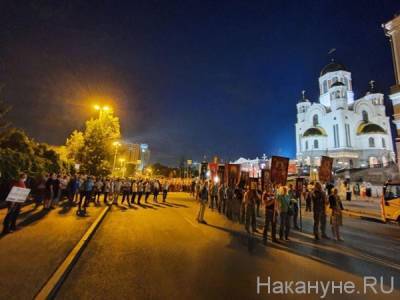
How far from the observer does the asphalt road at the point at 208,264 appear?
430cm

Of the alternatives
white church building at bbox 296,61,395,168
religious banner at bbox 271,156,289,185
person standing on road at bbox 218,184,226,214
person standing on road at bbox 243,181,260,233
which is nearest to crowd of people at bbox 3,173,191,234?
person standing on road at bbox 218,184,226,214

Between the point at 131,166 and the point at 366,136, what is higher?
the point at 366,136

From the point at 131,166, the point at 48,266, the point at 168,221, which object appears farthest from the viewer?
the point at 131,166

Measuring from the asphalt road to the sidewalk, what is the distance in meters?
0.50

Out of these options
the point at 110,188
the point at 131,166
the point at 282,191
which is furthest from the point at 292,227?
the point at 131,166

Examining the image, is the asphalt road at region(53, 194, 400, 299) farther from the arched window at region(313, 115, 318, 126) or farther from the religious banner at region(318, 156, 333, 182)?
the arched window at region(313, 115, 318, 126)

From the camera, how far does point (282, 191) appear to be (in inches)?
356

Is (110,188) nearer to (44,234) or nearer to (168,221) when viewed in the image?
(168,221)

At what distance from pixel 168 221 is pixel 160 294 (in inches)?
285

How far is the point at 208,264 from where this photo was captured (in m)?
5.64

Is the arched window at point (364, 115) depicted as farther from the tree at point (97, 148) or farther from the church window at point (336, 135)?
the tree at point (97, 148)

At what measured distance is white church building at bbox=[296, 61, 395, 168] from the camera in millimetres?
59625

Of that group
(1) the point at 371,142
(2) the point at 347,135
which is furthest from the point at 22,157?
(1) the point at 371,142

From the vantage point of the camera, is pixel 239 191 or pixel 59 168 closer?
pixel 239 191
